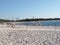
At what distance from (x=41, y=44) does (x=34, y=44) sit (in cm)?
42

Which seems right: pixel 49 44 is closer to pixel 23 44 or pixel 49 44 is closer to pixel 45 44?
pixel 45 44

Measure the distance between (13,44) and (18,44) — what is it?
0.30 meters

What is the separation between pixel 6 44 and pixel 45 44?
231 centimetres

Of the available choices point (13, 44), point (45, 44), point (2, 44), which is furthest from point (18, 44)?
point (45, 44)

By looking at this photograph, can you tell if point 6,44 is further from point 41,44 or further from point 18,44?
point 41,44

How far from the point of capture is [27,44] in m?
8.66

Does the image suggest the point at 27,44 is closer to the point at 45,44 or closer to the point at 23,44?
the point at 23,44

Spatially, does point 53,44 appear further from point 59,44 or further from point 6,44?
point 6,44

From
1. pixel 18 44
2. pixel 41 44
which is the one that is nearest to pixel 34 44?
pixel 41 44

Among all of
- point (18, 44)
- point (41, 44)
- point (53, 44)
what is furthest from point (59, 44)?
point (18, 44)

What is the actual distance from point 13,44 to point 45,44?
191 centimetres

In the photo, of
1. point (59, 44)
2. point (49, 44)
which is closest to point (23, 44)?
point (49, 44)

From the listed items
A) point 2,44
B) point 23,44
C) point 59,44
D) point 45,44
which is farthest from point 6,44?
point 59,44

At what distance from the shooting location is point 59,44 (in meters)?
8.69
